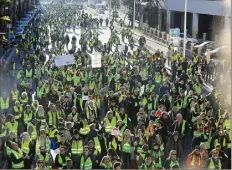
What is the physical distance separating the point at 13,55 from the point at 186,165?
9.86 m

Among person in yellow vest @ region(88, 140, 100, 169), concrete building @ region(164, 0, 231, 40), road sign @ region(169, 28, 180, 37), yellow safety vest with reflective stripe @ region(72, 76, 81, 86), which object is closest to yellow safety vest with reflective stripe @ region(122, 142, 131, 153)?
person in yellow vest @ region(88, 140, 100, 169)

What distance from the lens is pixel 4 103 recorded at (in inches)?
496

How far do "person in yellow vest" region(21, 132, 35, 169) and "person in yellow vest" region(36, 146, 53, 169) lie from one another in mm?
126

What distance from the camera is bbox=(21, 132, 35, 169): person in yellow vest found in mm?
9758

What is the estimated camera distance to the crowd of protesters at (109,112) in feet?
32.0

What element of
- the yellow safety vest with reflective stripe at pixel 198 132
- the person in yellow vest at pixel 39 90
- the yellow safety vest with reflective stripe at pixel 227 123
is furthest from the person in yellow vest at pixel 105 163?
the person in yellow vest at pixel 39 90

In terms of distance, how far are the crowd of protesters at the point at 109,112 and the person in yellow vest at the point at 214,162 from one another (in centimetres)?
2

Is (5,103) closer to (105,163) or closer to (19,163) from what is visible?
(19,163)

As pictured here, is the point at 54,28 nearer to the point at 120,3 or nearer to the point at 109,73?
the point at 120,3

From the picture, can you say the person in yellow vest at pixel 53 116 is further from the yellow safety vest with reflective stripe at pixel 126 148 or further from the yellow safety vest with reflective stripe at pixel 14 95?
the yellow safety vest with reflective stripe at pixel 126 148

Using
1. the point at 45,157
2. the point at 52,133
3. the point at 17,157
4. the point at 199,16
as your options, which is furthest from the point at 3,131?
the point at 199,16

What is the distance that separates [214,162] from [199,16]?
24573 millimetres

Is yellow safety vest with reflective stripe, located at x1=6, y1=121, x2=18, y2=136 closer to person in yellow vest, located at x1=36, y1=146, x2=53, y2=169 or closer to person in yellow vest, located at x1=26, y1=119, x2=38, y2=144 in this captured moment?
Result: person in yellow vest, located at x1=26, y1=119, x2=38, y2=144

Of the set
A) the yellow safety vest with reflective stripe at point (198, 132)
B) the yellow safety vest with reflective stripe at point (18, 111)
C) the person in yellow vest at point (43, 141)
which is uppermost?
the yellow safety vest with reflective stripe at point (18, 111)
